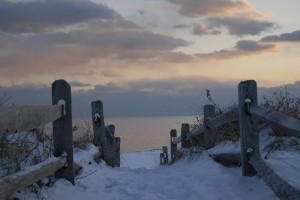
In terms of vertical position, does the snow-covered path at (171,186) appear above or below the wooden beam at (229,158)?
below

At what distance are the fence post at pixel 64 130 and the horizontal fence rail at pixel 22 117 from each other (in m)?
1.16

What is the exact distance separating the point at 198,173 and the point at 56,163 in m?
3.31

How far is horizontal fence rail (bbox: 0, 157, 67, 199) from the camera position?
3.03m

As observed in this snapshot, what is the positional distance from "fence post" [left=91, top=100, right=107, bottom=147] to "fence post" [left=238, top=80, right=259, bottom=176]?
5265 mm

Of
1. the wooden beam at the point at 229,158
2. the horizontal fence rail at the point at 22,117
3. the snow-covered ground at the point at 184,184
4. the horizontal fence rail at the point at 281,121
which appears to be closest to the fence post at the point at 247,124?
the snow-covered ground at the point at 184,184

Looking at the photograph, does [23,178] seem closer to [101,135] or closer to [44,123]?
[44,123]

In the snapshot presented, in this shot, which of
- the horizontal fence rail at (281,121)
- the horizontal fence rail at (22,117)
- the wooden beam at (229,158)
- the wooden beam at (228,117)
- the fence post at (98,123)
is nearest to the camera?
the horizontal fence rail at (22,117)

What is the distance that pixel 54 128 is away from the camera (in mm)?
5551

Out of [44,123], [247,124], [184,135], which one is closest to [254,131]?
[247,124]

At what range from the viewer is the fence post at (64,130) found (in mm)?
5527

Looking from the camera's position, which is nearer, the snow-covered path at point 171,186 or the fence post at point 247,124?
the snow-covered path at point 171,186

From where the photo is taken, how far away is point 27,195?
4.27 m

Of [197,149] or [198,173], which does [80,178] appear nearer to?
[198,173]

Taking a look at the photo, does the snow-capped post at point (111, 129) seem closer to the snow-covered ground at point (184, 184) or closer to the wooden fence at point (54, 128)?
the wooden fence at point (54, 128)
